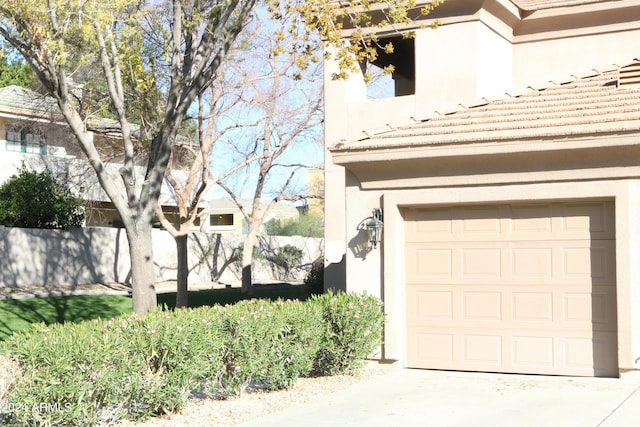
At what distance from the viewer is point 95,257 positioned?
1174 inches

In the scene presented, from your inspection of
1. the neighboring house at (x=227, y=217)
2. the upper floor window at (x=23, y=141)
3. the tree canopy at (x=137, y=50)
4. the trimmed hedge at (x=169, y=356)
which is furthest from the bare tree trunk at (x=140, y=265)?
the neighboring house at (x=227, y=217)

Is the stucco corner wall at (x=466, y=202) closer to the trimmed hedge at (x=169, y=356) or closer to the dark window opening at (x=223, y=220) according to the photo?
the trimmed hedge at (x=169, y=356)

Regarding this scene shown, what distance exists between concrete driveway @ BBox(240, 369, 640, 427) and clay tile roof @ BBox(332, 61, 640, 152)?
329 centimetres

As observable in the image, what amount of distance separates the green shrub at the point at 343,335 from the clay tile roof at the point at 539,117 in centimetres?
239

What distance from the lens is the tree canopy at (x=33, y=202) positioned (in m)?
27.6

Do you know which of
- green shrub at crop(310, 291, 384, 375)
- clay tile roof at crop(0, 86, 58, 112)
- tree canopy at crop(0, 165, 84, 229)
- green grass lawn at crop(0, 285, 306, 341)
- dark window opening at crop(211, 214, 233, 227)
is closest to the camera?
green shrub at crop(310, 291, 384, 375)

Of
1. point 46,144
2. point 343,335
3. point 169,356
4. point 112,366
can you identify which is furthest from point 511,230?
point 46,144

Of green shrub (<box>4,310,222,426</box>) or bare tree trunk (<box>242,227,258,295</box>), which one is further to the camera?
bare tree trunk (<box>242,227,258,295</box>)

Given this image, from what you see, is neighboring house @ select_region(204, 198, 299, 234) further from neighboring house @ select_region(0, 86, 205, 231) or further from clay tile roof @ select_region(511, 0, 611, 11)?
clay tile roof @ select_region(511, 0, 611, 11)

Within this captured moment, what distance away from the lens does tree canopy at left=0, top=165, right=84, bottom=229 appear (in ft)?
90.7

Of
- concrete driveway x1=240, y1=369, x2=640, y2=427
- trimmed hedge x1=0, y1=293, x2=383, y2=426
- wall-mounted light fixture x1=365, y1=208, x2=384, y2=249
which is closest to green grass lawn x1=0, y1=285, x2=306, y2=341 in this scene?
wall-mounted light fixture x1=365, y1=208, x2=384, y2=249

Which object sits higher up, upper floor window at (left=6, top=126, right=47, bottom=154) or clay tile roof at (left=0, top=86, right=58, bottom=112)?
clay tile roof at (left=0, top=86, right=58, bottom=112)

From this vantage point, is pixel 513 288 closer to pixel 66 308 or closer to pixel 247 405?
pixel 247 405

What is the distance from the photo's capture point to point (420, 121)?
1410 centimetres
